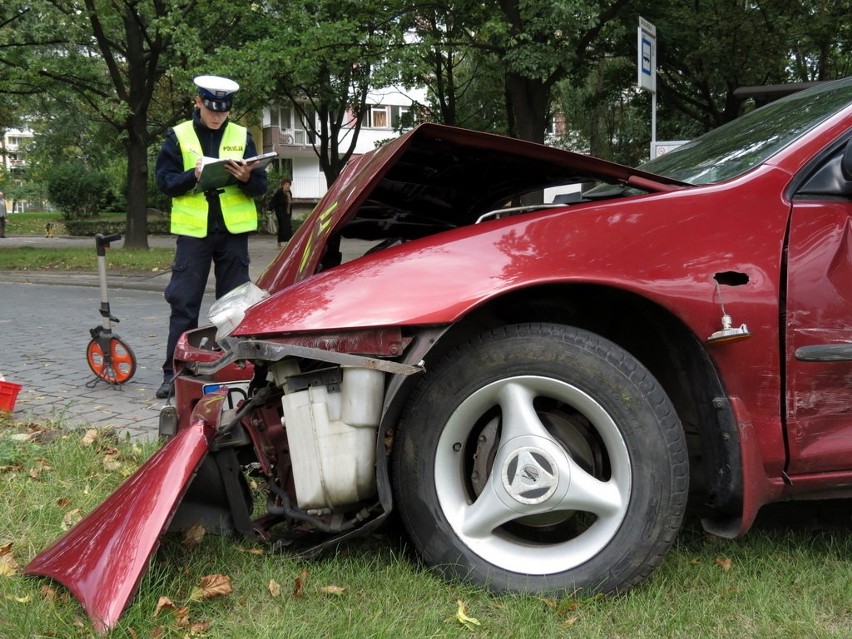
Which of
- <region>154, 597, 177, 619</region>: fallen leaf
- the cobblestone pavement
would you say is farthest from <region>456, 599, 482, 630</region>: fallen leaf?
the cobblestone pavement

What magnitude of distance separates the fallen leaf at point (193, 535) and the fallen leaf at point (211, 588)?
0.52 feet

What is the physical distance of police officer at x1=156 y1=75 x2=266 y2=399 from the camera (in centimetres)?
456

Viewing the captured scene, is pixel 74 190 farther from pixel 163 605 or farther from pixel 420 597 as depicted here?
pixel 420 597

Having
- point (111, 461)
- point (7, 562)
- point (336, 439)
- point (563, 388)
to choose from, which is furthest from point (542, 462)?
point (111, 461)

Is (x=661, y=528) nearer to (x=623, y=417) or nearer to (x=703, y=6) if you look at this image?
(x=623, y=417)

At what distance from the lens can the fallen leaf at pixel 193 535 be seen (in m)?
2.42

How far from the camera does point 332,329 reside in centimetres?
221

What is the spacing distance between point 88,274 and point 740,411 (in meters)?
13.1

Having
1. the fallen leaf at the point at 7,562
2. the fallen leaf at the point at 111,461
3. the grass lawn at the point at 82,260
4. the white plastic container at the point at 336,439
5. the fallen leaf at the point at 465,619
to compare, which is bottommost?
the fallen leaf at the point at 465,619

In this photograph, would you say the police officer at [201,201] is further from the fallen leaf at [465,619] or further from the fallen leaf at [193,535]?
Answer: the fallen leaf at [465,619]

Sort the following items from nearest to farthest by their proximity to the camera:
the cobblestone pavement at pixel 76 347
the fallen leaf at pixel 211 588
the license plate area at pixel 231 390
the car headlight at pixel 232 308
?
the fallen leaf at pixel 211 588 → the car headlight at pixel 232 308 → the license plate area at pixel 231 390 → the cobblestone pavement at pixel 76 347

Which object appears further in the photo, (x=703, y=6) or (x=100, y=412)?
(x=703, y=6)

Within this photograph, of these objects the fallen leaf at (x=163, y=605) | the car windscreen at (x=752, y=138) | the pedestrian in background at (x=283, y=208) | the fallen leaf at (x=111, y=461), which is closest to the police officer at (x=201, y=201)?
the fallen leaf at (x=111, y=461)

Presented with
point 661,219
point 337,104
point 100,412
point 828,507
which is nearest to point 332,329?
point 661,219
